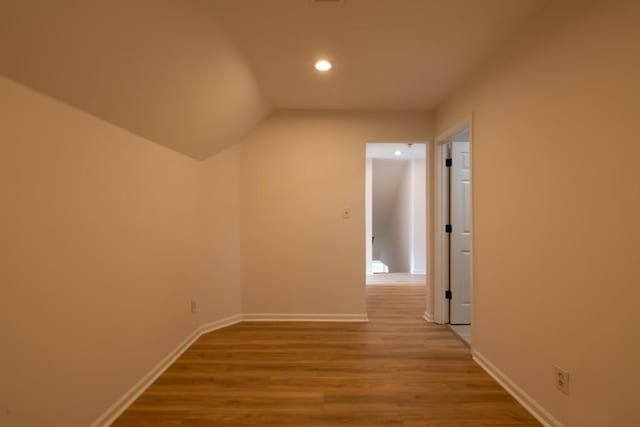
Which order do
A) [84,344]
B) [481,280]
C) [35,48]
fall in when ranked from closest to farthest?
[35,48] < [84,344] < [481,280]

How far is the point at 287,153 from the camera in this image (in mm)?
3508

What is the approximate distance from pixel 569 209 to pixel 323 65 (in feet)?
6.30

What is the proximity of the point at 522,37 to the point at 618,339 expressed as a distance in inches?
69.8

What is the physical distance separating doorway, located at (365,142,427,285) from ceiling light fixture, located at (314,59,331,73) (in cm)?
302

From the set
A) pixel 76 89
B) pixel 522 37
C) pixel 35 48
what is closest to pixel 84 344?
pixel 76 89

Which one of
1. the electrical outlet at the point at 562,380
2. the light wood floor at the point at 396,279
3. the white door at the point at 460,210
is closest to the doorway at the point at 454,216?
the white door at the point at 460,210

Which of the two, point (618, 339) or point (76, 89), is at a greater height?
point (76, 89)

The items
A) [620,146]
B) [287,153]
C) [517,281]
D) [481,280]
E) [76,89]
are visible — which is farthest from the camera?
[287,153]

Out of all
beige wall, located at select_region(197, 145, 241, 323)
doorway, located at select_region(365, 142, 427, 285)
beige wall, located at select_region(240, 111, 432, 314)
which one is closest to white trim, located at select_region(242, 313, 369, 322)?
beige wall, located at select_region(240, 111, 432, 314)

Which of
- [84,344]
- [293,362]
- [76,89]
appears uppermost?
[76,89]

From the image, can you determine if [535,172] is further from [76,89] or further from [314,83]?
[76,89]

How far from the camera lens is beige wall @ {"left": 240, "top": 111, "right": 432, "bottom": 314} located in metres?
3.50

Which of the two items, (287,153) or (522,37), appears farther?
(287,153)

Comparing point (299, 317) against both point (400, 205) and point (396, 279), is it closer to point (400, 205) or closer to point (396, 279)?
point (396, 279)
